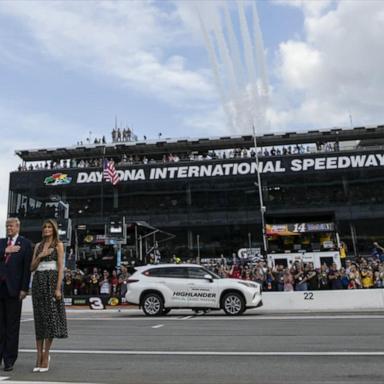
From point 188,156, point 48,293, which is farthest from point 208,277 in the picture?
point 188,156

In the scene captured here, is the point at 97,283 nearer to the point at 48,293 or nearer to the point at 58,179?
the point at 48,293

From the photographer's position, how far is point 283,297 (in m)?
18.4

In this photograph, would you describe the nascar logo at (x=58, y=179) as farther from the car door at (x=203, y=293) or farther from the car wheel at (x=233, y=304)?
the car wheel at (x=233, y=304)

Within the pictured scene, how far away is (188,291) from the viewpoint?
1506 centimetres

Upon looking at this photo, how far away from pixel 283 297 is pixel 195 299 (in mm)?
4844

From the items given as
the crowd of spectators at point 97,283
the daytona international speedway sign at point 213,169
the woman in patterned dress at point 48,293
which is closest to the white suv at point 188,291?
the crowd of spectators at point 97,283

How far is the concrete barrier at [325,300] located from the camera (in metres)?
17.7

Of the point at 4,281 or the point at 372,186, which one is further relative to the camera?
the point at 372,186

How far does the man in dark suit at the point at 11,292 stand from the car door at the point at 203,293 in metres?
9.43

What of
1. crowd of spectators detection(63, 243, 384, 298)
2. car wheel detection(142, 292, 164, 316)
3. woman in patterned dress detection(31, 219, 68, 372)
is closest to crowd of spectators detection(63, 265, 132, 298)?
crowd of spectators detection(63, 243, 384, 298)

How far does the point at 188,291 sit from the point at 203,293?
1.55 ft

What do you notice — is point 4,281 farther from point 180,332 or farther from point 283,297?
point 283,297

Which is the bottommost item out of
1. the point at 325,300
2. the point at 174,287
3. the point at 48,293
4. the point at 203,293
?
the point at 325,300

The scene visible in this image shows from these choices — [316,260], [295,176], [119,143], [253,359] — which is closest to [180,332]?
[253,359]
